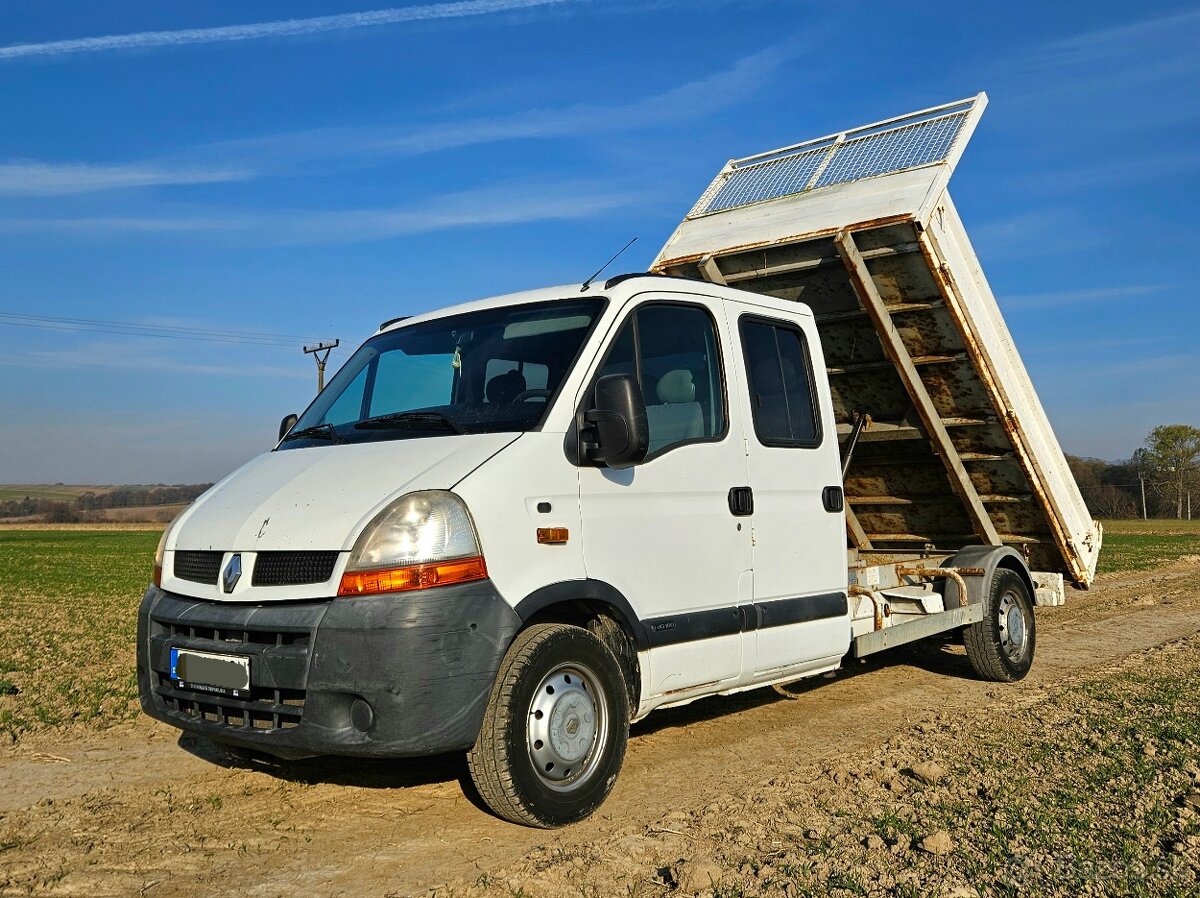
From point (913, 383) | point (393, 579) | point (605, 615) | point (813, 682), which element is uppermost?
point (913, 383)

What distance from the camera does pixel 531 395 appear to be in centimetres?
467

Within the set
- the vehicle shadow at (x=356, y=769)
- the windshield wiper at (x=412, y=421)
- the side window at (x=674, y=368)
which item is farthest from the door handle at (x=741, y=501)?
the vehicle shadow at (x=356, y=769)

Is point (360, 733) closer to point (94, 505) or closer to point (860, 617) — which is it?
point (860, 617)

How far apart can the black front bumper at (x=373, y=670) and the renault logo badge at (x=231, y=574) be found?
6.4 inches

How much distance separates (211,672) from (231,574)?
15.6 inches

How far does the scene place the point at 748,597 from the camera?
5.35 m

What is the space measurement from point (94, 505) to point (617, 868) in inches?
4254

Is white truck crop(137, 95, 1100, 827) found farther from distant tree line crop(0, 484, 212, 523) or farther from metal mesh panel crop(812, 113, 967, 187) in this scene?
distant tree line crop(0, 484, 212, 523)

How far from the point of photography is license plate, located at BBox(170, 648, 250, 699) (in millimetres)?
4055

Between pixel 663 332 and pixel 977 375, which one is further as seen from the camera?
pixel 977 375

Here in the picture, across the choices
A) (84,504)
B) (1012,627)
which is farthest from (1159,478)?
(84,504)

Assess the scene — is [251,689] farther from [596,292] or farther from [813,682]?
[813,682]

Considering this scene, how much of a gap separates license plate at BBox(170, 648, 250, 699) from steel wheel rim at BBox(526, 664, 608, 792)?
1140 millimetres

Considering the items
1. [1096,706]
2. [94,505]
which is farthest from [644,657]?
[94,505]
